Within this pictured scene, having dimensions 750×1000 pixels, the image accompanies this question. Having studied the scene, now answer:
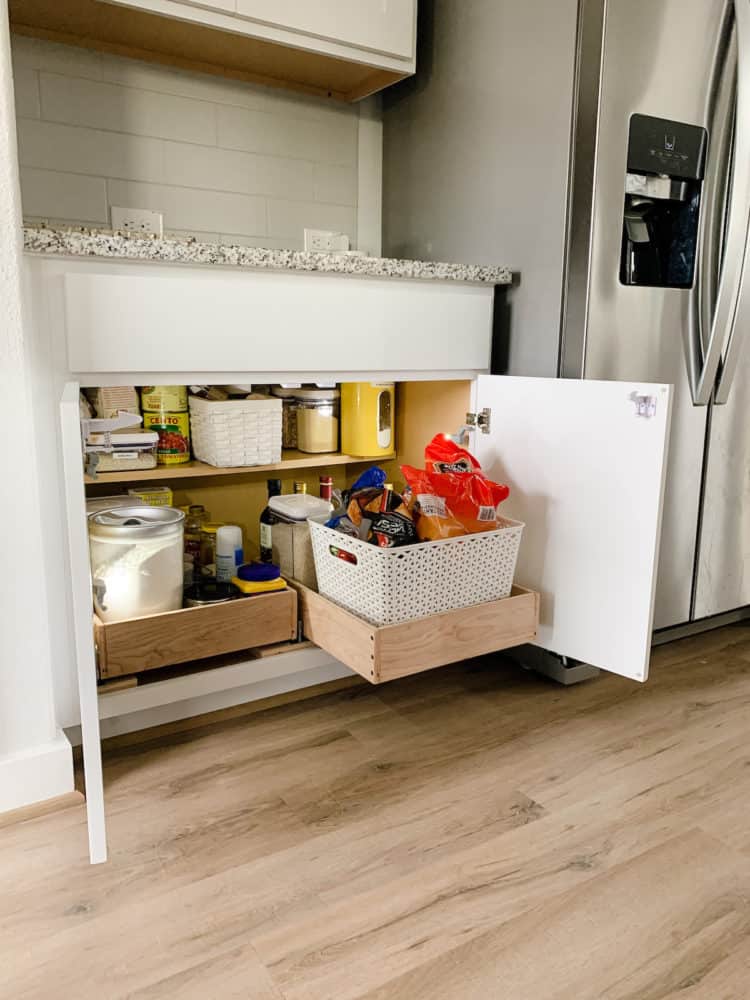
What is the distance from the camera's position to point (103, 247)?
1.37 metres

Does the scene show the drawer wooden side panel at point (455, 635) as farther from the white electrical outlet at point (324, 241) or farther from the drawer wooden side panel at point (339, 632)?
the white electrical outlet at point (324, 241)

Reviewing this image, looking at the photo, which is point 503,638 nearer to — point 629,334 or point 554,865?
point 554,865

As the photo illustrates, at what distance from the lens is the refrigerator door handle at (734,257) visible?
1716 millimetres

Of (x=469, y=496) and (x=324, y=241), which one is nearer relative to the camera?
(x=469, y=496)

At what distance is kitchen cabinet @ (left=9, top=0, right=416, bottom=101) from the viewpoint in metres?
1.72

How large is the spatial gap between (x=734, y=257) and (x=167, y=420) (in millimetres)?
1392

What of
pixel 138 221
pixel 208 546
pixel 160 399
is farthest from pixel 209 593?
pixel 138 221

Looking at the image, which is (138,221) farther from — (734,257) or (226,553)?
(734,257)

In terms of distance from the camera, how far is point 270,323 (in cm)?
158

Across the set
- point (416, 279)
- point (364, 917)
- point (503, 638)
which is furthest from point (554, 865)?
point (416, 279)

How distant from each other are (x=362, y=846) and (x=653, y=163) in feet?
4.87

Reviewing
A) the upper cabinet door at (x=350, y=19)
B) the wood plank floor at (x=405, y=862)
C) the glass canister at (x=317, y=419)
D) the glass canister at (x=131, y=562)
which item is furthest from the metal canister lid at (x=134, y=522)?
the upper cabinet door at (x=350, y=19)

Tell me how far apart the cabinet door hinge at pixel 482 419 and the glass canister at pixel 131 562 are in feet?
2.40

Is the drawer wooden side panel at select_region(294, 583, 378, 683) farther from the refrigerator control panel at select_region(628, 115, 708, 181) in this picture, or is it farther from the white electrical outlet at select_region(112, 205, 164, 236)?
the refrigerator control panel at select_region(628, 115, 708, 181)
